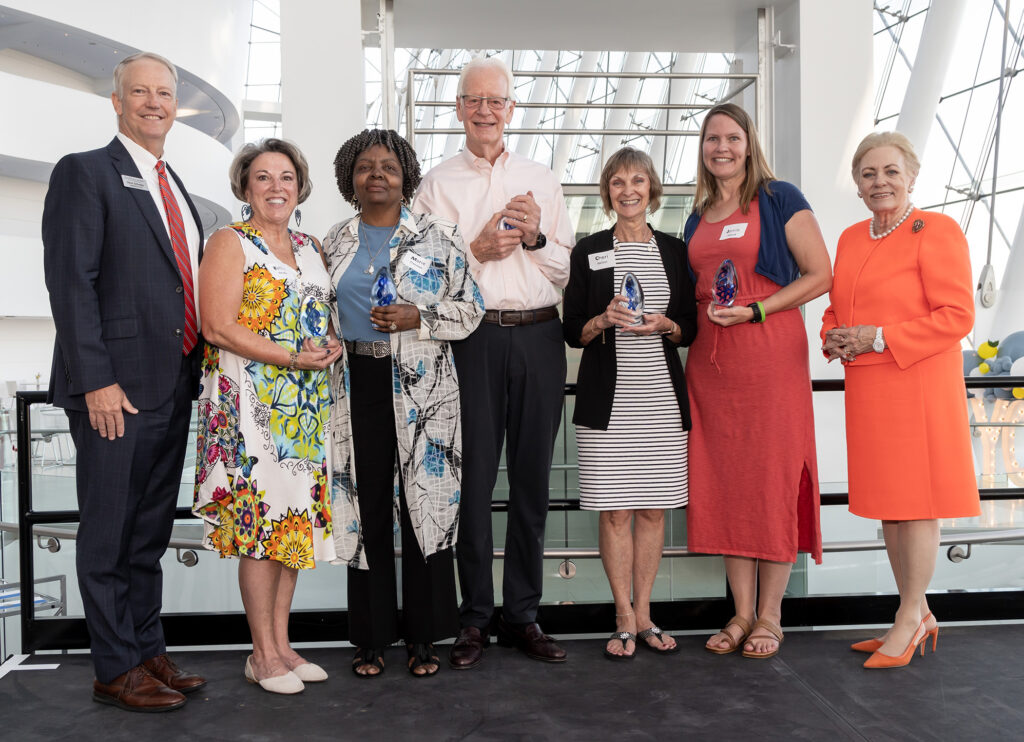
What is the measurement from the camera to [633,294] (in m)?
2.63

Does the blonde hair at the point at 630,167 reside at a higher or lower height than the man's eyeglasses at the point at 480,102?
lower

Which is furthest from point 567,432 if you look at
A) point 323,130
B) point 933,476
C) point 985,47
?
point 985,47

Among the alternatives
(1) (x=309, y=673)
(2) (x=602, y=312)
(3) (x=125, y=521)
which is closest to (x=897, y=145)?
(2) (x=602, y=312)

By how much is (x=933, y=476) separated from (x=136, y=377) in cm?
243

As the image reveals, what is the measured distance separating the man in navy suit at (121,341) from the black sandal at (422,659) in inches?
27.4

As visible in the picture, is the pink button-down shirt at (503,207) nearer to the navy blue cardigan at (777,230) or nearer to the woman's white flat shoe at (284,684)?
the navy blue cardigan at (777,230)

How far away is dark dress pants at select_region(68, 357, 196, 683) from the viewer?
235cm

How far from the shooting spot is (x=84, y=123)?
14.6 meters

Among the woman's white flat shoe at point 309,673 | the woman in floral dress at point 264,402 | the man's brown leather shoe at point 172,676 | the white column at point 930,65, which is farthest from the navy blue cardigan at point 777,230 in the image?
the white column at point 930,65

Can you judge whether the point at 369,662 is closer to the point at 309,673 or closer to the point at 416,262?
the point at 309,673

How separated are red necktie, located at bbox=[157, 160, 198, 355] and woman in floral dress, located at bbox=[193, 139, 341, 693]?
7 centimetres

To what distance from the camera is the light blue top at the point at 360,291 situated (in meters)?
2.53

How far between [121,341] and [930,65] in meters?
13.1

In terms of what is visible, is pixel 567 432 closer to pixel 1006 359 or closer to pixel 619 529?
pixel 619 529
